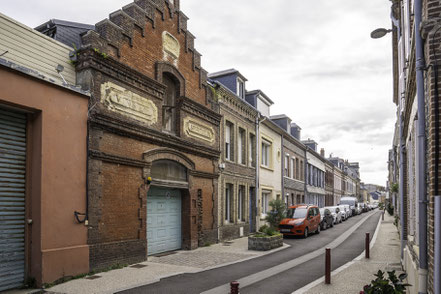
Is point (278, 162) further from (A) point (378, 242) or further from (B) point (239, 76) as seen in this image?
(A) point (378, 242)

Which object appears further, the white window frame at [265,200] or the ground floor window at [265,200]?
the ground floor window at [265,200]

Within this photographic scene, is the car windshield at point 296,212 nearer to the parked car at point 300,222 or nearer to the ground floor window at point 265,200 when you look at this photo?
the parked car at point 300,222

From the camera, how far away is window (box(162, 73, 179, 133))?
46.9 feet

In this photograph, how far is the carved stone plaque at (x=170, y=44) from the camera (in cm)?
1406

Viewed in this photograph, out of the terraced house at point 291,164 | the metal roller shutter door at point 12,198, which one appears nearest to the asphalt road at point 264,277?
the metal roller shutter door at point 12,198

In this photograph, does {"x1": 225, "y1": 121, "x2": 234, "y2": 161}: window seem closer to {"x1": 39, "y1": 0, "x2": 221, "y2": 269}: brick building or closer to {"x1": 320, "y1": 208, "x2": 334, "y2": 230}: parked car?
{"x1": 39, "y1": 0, "x2": 221, "y2": 269}: brick building

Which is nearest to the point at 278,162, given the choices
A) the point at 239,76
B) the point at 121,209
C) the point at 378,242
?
the point at 239,76

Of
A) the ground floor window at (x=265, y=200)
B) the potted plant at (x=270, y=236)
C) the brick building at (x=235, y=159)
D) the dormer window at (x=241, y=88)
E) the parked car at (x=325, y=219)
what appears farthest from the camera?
the parked car at (x=325, y=219)

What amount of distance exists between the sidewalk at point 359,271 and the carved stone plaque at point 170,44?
9488 millimetres

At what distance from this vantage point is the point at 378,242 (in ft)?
57.8

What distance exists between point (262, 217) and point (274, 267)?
11.5 metres

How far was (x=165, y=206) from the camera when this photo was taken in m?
14.3

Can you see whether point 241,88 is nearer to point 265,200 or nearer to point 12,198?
point 265,200

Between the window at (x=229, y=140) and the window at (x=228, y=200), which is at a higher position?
the window at (x=229, y=140)
